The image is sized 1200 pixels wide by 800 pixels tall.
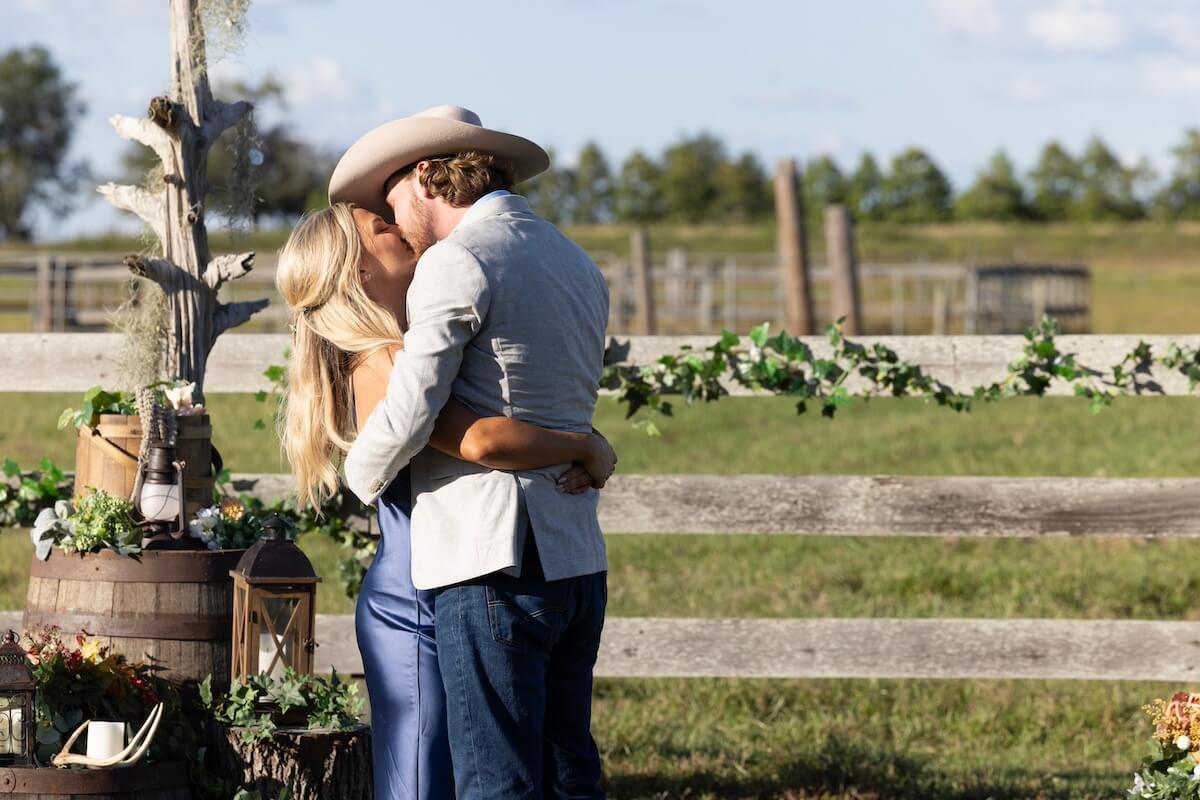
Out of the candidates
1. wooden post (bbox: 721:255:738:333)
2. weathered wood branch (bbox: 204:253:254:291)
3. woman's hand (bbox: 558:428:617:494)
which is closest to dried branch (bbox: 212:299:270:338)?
weathered wood branch (bbox: 204:253:254:291)

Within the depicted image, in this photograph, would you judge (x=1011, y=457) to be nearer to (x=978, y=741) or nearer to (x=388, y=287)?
(x=978, y=741)

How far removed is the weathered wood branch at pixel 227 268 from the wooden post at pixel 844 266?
12292mm

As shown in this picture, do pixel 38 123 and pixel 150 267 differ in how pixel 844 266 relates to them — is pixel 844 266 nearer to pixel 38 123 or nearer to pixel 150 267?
pixel 150 267

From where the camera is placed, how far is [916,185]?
99188 mm

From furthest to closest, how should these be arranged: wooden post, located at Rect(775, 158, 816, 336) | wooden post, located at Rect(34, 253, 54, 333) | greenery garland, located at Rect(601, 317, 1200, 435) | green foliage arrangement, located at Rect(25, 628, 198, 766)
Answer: wooden post, located at Rect(34, 253, 54, 333) → wooden post, located at Rect(775, 158, 816, 336) → greenery garland, located at Rect(601, 317, 1200, 435) → green foliage arrangement, located at Rect(25, 628, 198, 766)

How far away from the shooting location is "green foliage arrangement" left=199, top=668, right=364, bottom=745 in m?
3.30

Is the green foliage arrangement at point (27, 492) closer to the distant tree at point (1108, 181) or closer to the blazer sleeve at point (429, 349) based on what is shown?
the blazer sleeve at point (429, 349)

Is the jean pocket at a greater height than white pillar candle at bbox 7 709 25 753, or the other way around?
the jean pocket

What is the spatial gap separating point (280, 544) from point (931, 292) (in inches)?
1162

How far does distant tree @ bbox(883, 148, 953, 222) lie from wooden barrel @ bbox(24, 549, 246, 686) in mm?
95386

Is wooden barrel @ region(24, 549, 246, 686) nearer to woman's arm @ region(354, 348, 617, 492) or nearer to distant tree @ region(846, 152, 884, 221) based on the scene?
woman's arm @ region(354, 348, 617, 492)

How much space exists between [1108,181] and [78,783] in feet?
351


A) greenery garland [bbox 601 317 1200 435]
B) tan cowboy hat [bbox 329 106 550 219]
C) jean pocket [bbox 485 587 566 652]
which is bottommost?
jean pocket [bbox 485 587 566 652]

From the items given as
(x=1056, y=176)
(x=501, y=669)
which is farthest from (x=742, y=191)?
(x=501, y=669)
